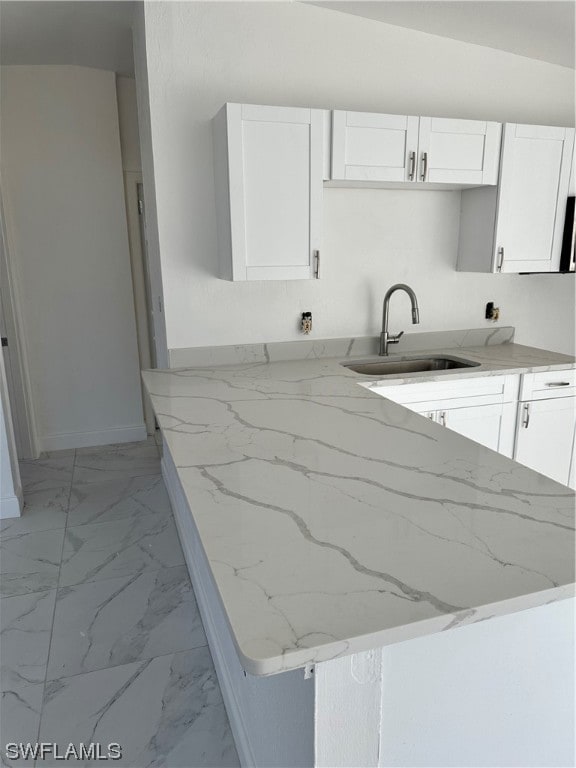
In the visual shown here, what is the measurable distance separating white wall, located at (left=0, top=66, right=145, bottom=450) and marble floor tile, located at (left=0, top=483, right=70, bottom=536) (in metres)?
0.81

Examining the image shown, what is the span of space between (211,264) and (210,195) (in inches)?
13.2

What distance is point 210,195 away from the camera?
8.80 feet

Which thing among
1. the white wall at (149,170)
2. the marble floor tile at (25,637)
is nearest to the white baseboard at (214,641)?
the marble floor tile at (25,637)

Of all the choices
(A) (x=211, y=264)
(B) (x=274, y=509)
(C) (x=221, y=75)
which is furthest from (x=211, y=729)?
(C) (x=221, y=75)

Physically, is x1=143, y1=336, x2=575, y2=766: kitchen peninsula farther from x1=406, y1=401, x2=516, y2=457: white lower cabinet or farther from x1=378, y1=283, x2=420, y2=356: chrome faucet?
x1=378, y1=283, x2=420, y2=356: chrome faucet

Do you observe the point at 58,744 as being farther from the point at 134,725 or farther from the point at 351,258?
the point at 351,258

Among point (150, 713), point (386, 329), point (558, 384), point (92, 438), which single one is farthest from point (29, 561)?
point (558, 384)

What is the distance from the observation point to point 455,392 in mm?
2654

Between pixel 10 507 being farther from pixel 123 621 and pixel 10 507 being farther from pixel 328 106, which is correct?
pixel 328 106

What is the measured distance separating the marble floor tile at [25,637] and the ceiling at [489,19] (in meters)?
3.03

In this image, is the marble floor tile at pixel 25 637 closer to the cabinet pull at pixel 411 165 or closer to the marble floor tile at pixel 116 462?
the marble floor tile at pixel 116 462

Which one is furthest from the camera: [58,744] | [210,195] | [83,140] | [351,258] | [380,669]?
[83,140]

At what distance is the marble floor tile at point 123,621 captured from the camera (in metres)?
2.01

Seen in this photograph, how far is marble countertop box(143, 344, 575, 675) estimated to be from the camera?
2.77ft
